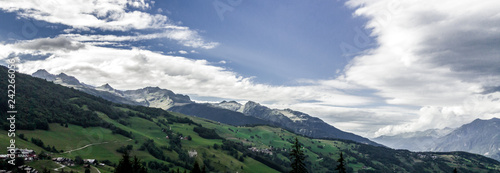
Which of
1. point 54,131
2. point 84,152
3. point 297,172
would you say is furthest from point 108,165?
point 297,172

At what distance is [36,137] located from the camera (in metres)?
171

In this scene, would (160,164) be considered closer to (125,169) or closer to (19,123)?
(19,123)

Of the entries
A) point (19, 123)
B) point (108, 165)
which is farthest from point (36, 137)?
point (108, 165)

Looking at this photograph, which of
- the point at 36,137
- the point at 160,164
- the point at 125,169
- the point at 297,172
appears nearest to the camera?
the point at 297,172

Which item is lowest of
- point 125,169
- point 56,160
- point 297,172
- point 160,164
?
point 160,164

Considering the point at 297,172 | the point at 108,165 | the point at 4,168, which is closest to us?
the point at 297,172

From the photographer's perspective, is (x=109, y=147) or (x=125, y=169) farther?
(x=109, y=147)

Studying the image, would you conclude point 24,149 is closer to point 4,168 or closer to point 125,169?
point 4,168

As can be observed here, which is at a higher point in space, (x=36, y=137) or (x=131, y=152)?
(x=36, y=137)

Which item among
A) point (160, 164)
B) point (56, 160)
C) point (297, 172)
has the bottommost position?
point (160, 164)

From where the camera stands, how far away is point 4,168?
4528 inches

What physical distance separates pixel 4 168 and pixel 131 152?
8731 cm

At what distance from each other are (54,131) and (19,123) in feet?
66.8

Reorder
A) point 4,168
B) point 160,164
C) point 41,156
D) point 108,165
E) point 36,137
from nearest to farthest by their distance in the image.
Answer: point 4,168 < point 41,156 < point 108,165 < point 36,137 < point 160,164
